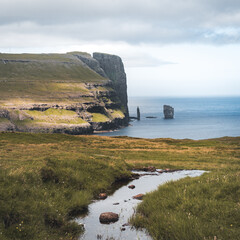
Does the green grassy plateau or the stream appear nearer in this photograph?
the green grassy plateau

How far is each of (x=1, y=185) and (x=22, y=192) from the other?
1140mm

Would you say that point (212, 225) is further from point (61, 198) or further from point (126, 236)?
point (61, 198)

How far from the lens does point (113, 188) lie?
2128cm

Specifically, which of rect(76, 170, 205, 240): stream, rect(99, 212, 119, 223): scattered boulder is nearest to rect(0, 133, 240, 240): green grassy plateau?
Answer: rect(76, 170, 205, 240): stream

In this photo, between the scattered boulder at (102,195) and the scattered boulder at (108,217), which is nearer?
the scattered boulder at (108,217)

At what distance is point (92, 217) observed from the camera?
15258 mm

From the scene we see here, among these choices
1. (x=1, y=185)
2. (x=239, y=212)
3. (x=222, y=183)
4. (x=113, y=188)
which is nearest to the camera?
(x=239, y=212)

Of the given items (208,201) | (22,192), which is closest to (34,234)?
(22,192)

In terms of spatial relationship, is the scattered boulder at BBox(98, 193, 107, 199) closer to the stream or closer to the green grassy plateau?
the stream

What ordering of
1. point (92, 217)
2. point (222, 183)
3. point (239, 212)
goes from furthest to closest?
point (222, 183) < point (92, 217) < point (239, 212)

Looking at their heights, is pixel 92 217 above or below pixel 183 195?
below

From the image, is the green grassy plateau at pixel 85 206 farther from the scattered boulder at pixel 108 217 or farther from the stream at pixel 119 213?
the scattered boulder at pixel 108 217

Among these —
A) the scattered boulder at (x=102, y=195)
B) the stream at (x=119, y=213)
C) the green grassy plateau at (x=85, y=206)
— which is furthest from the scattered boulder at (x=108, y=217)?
the scattered boulder at (x=102, y=195)

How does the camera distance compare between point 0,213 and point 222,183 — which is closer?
point 0,213
